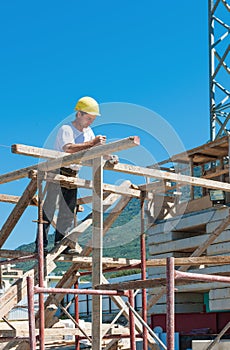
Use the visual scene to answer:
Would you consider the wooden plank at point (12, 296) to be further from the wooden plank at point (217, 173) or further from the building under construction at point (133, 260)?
the wooden plank at point (217, 173)

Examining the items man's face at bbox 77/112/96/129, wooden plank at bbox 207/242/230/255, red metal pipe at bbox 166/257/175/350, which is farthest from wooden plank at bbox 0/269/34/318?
wooden plank at bbox 207/242/230/255

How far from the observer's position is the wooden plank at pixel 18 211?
32.8 ft

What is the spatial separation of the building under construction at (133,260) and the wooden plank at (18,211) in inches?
0.6

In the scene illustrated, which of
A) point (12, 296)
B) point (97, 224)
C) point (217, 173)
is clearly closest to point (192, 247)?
point (217, 173)

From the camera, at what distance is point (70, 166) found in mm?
10297

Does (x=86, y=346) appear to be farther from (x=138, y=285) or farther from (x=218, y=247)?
(x=138, y=285)

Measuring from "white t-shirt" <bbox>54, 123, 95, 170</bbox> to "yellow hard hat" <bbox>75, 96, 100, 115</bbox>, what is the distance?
275mm

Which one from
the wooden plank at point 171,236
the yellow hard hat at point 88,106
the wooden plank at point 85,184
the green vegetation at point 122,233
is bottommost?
the green vegetation at point 122,233

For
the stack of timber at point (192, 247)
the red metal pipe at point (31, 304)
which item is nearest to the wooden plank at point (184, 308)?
the stack of timber at point (192, 247)

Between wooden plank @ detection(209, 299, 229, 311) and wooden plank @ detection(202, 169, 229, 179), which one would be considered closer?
wooden plank @ detection(209, 299, 229, 311)

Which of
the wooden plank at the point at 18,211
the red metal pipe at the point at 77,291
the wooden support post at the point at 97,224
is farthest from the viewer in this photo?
the wooden plank at the point at 18,211

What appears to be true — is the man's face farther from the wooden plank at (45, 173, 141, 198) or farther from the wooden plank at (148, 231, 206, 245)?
the wooden plank at (148, 231, 206, 245)

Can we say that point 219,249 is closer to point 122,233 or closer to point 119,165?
point 122,233

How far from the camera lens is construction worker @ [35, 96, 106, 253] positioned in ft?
32.3
